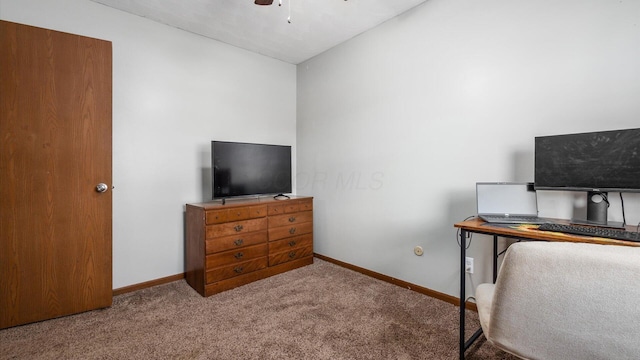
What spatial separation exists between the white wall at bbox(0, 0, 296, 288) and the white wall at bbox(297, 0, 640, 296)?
1141mm

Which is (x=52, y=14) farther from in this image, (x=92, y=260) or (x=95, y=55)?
(x=92, y=260)

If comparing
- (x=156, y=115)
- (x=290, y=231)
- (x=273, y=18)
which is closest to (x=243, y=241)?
(x=290, y=231)

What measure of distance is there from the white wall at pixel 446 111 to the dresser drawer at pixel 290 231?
0.90 feet

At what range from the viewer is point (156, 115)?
8.73 feet

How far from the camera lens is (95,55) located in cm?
216

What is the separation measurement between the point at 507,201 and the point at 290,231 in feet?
6.72

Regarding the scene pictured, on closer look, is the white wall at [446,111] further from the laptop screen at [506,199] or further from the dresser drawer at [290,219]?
the dresser drawer at [290,219]

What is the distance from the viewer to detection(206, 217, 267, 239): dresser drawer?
2.48 metres

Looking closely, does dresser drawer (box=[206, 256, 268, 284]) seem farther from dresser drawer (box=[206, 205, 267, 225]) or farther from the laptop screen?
the laptop screen

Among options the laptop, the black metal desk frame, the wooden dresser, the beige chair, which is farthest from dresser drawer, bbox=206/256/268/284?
the beige chair

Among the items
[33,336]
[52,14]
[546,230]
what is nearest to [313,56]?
[52,14]

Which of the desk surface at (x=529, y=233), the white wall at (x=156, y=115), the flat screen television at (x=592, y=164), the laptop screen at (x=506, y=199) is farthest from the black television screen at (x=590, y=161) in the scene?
the white wall at (x=156, y=115)

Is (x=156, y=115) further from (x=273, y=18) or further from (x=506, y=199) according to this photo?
(x=506, y=199)

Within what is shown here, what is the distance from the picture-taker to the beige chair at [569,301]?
74cm
